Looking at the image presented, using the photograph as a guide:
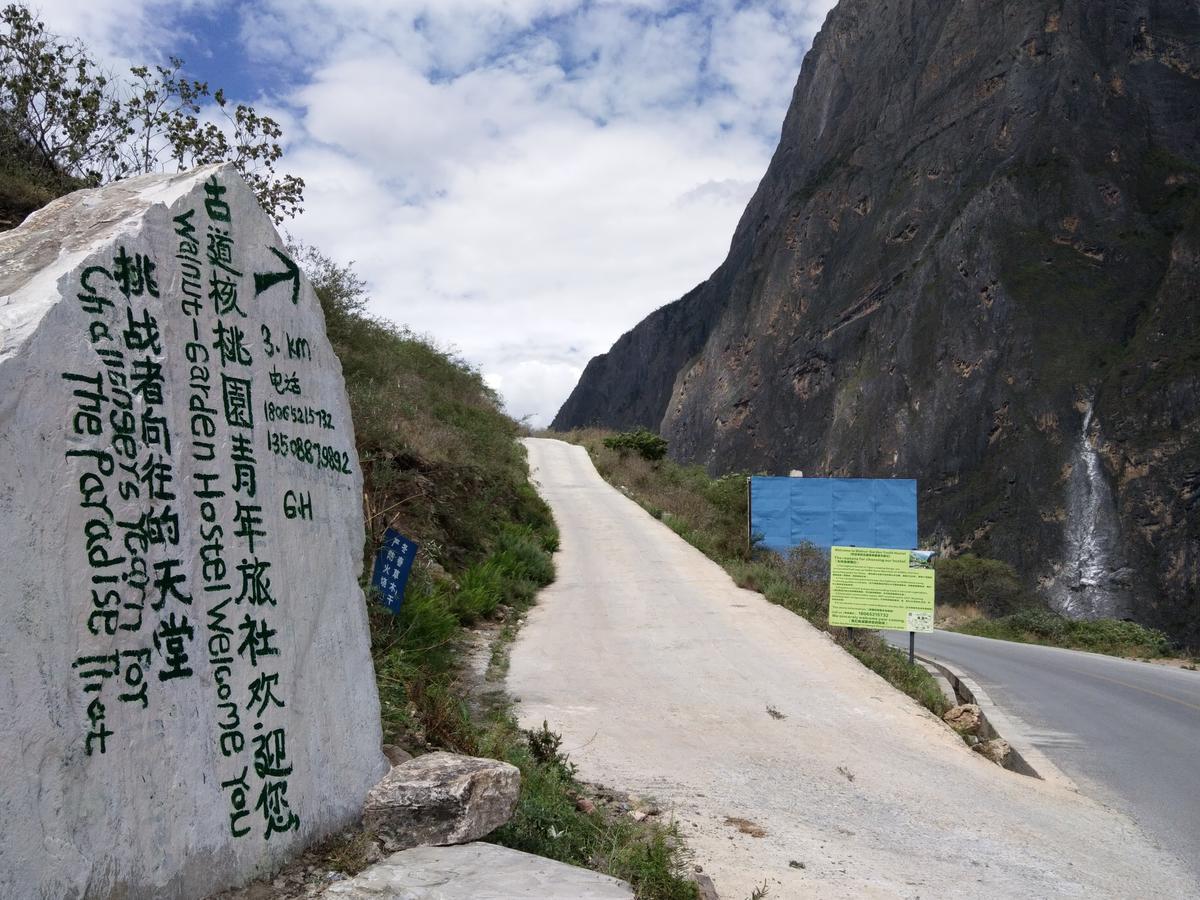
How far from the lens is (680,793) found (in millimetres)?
6293

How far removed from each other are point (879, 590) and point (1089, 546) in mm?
40882

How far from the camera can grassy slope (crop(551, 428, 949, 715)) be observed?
36.7 feet

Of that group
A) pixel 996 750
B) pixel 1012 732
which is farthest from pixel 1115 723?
pixel 996 750

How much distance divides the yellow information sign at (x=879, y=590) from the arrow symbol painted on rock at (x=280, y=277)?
8493mm

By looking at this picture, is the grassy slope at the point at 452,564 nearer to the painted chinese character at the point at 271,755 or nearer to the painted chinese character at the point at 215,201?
the painted chinese character at the point at 271,755

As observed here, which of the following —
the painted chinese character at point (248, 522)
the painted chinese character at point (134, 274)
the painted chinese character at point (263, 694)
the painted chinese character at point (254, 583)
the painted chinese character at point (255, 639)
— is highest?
the painted chinese character at point (134, 274)

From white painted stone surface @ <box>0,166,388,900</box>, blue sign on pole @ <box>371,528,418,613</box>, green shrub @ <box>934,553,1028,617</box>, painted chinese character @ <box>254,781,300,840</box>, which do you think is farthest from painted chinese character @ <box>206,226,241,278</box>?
green shrub @ <box>934,553,1028,617</box>

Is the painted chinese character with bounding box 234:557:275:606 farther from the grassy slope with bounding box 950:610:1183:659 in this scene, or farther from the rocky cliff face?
the rocky cliff face

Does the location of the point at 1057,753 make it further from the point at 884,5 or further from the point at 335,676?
the point at 884,5

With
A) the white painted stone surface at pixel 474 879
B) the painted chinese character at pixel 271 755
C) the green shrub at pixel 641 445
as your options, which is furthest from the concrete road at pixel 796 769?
the green shrub at pixel 641 445

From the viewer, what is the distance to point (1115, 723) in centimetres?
1125

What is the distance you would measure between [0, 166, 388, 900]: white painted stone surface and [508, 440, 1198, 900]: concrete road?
93.1 inches

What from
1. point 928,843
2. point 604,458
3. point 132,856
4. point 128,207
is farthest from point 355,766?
point 604,458

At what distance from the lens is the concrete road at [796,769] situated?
5.38m
